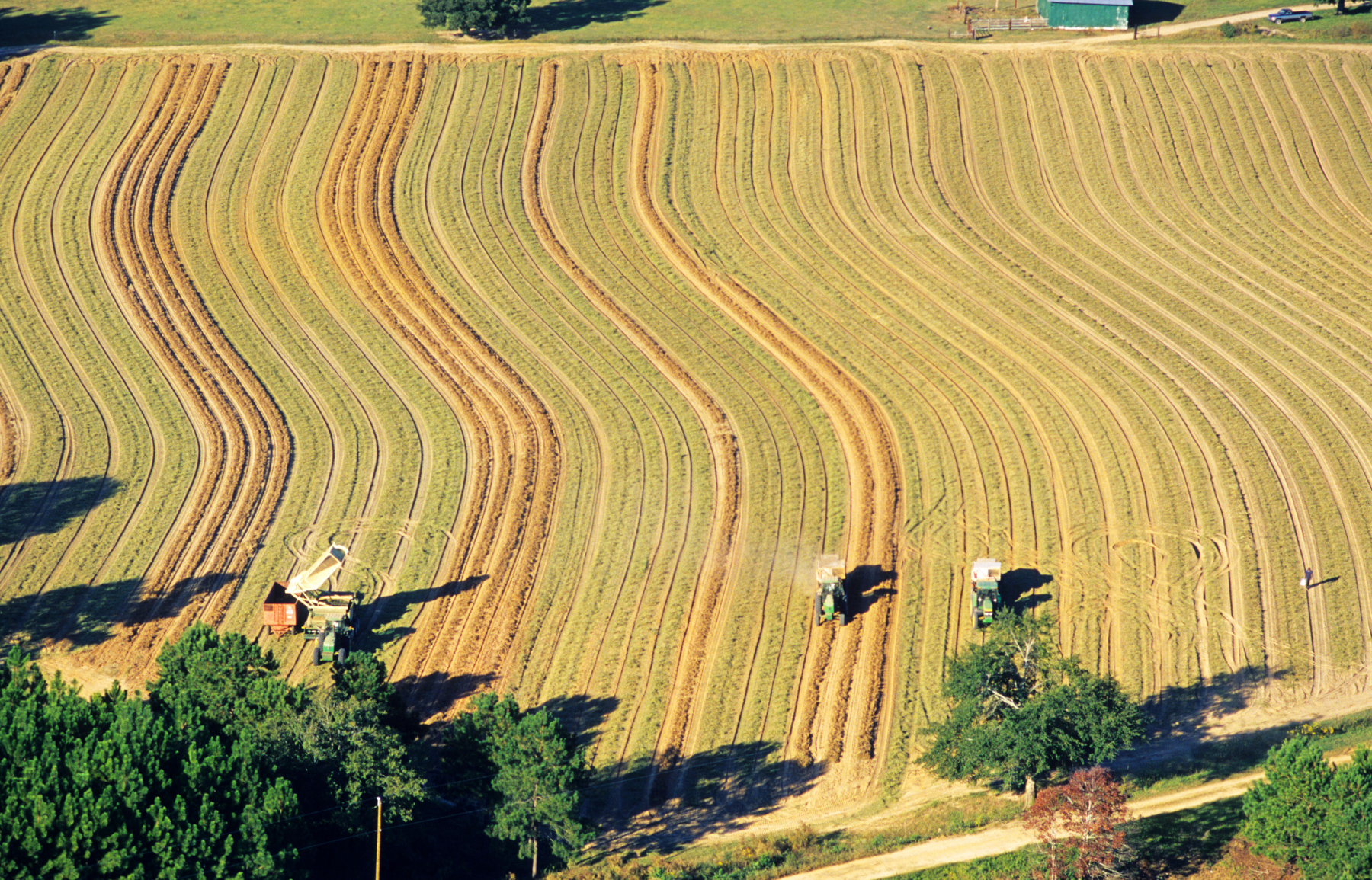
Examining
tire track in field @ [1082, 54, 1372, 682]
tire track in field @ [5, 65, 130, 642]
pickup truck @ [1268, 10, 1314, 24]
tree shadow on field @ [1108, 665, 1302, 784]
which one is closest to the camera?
tree shadow on field @ [1108, 665, 1302, 784]

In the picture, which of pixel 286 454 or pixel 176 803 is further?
pixel 286 454

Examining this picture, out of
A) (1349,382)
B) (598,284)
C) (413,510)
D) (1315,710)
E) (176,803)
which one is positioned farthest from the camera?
(598,284)

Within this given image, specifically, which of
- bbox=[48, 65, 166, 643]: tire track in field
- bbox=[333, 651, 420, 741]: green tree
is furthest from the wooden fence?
bbox=[333, 651, 420, 741]: green tree

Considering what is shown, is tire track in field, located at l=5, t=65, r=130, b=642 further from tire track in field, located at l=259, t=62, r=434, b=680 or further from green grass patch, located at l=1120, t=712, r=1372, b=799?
green grass patch, located at l=1120, t=712, r=1372, b=799

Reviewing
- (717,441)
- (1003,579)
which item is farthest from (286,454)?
(1003,579)

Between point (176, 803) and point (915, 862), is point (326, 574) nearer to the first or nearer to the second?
point (176, 803)

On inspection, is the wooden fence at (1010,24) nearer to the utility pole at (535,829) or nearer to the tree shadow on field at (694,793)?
the tree shadow on field at (694,793)
